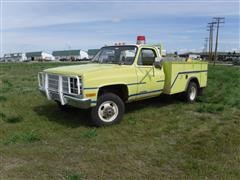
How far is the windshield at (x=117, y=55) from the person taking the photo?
6.89 metres

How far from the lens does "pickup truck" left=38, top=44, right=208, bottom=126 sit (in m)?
5.72

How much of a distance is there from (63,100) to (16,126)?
119cm

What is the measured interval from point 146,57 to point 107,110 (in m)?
1.88

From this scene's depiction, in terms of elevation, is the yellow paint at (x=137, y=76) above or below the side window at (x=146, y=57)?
below

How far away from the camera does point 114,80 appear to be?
20.0ft

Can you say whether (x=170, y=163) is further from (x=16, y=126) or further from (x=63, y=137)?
(x=16, y=126)

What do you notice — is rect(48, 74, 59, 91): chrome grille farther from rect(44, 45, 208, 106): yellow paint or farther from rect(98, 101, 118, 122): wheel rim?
rect(98, 101, 118, 122): wheel rim

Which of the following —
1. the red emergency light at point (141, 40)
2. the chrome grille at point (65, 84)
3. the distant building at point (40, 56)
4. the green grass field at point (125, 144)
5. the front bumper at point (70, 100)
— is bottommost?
the green grass field at point (125, 144)

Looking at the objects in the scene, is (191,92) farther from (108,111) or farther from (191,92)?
(108,111)

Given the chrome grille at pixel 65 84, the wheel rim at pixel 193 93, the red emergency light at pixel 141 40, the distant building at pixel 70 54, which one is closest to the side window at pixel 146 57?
the red emergency light at pixel 141 40

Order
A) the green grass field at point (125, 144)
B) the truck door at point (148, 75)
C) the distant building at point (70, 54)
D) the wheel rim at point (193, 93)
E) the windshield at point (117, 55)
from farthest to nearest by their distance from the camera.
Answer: the distant building at point (70, 54) → the wheel rim at point (193, 93) → the windshield at point (117, 55) → the truck door at point (148, 75) → the green grass field at point (125, 144)

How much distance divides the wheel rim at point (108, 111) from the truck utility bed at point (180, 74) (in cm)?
195

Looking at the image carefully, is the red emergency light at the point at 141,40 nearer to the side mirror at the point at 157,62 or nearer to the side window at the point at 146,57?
the side window at the point at 146,57

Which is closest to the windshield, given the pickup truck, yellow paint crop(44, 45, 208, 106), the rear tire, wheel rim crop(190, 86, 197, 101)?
the pickup truck
